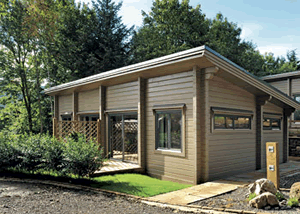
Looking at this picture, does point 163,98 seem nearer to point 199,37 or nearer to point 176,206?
point 176,206

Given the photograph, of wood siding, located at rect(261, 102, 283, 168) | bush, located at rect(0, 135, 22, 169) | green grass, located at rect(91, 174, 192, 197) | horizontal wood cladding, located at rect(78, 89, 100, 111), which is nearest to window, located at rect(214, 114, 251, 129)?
wood siding, located at rect(261, 102, 283, 168)

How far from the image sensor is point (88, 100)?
38.7ft

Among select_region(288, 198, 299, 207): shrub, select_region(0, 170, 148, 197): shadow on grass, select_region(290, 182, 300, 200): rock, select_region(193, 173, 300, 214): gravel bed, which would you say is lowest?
select_region(0, 170, 148, 197): shadow on grass

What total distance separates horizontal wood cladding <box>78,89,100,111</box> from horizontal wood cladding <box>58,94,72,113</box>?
1292 mm

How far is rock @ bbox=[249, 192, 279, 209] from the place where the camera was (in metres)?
4.61

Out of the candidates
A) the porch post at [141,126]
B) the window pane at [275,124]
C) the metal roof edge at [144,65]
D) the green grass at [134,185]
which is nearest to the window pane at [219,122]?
the green grass at [134,185]

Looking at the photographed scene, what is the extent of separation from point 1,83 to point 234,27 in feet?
76.5

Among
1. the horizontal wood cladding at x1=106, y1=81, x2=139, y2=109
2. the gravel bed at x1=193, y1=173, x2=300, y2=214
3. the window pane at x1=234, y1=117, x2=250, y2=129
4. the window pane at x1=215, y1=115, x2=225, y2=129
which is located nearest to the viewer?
the gravel bed at x1=193, y1=173, x2=300, y2=214

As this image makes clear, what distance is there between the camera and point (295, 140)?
44.0 ft

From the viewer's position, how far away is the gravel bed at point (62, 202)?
4824 millimetres

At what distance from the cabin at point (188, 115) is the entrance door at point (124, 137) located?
0.04 m

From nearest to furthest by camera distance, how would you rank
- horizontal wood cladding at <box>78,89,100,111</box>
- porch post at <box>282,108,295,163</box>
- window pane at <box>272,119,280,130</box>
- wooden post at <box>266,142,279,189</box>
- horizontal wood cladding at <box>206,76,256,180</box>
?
wooden post at <box>266,142,279,189</box>
horizontal wood cladding at <box>206,76,256,180</box>
window pane at <box>272,119,280,130</box>
horizontal wood cladding at <box>78,89,100,111</box>
porch post at <box>282,108,295,163</box>

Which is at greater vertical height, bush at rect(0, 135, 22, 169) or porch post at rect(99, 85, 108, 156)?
porch post at rect(99, 85, 108, 156)

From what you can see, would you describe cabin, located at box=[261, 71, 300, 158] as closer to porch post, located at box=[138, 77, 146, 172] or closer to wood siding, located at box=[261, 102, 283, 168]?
wood siding, located at box=[261, 102, 283, 168]
